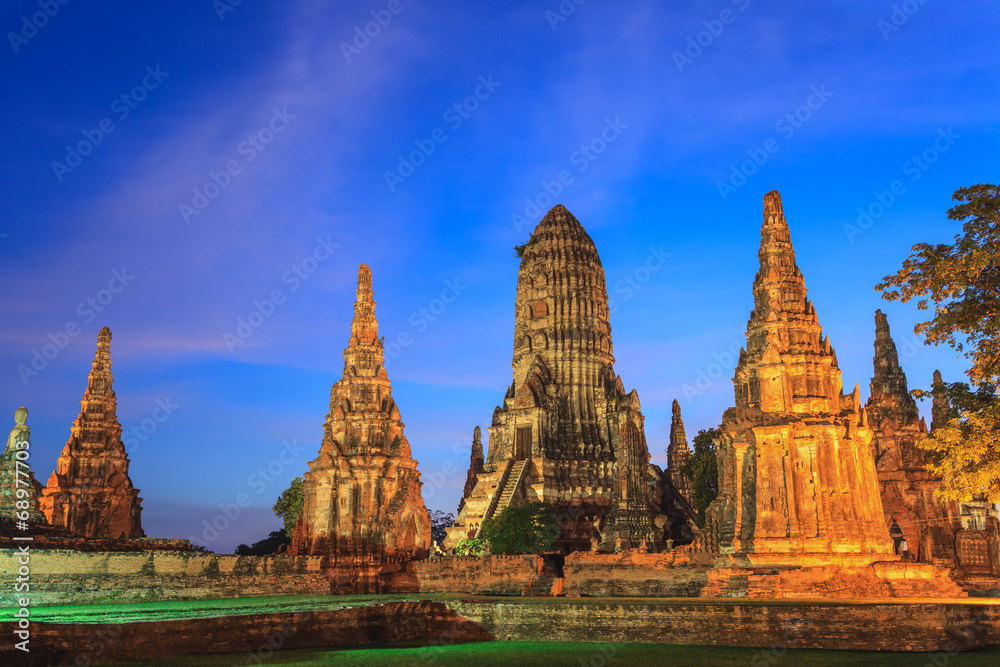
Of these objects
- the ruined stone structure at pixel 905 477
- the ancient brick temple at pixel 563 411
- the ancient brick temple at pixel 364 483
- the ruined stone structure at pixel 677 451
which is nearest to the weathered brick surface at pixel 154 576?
the ancient brick temple at pixel 364 483

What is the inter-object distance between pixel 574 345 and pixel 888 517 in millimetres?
21150

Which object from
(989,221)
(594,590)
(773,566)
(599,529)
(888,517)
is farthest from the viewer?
(599,529)

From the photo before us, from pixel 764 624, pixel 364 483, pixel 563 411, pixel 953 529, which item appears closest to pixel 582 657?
pixel 764 624

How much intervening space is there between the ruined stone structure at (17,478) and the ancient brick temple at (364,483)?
975cm

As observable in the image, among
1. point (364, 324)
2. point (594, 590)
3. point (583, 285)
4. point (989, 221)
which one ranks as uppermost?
point (583, 285)

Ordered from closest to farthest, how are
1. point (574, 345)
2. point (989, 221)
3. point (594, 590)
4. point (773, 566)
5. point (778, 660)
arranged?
point (778, 660) < point (989, 221) < point (773, 566) < point (594, 590) < point (574, 345)

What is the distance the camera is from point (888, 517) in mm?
34781

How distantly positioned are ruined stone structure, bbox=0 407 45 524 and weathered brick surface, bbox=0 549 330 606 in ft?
16.7

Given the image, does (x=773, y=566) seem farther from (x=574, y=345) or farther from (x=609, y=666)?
(x=574, y=345)

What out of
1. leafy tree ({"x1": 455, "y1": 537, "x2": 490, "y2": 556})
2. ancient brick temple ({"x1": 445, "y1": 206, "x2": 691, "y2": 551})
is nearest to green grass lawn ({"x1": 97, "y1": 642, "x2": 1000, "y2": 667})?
leafy tree ({"x1": 455, "y1": 537, "x2": 490, "y2": 556})

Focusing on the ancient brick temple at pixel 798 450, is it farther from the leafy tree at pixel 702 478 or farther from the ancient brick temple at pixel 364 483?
the leafy tree at pixel 702 478

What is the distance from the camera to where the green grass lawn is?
13672 millimetres

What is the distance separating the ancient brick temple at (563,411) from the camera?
46.4 m

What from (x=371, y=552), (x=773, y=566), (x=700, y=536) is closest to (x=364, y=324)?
(x=371, y=552)
